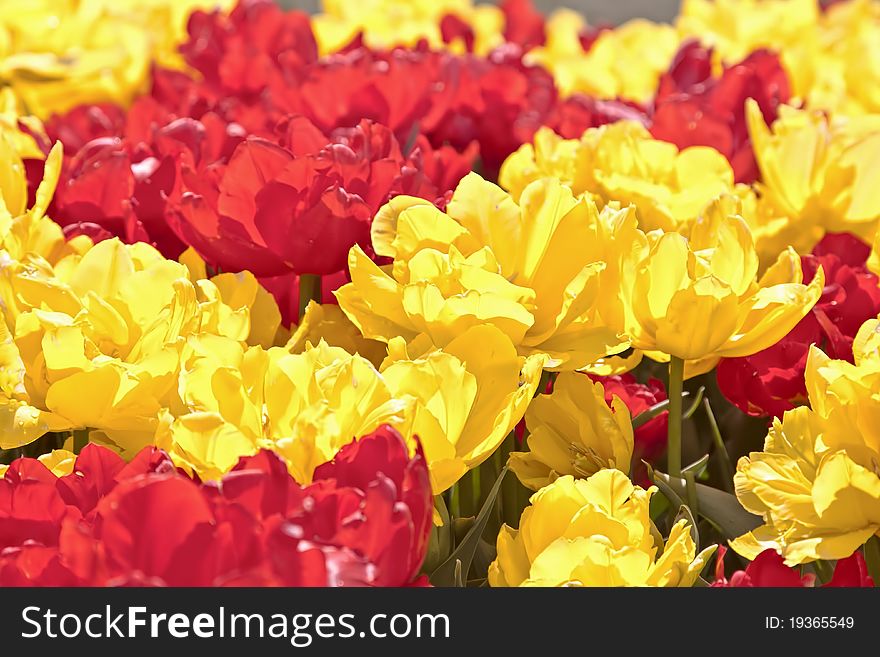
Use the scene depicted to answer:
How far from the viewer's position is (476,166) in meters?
1.38

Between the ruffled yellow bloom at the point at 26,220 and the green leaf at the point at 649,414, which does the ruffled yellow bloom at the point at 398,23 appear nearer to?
the ruffled yellow bloom at the point at 26,220

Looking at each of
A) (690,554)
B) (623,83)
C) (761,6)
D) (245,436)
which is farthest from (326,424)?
(761,6)

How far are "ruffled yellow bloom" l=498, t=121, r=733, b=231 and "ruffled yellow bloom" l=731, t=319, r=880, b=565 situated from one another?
33cm

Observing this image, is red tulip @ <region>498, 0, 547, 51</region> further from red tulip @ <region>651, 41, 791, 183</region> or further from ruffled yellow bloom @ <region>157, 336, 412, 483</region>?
ruffled yellow bloom @ <region>157, 336, 412, 483</region>

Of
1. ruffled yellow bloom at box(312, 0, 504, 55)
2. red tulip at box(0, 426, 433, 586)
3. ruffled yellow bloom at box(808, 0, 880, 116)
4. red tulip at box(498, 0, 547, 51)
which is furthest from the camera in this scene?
red tulip at box(498, 0, 547, 51)

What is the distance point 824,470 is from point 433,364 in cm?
21

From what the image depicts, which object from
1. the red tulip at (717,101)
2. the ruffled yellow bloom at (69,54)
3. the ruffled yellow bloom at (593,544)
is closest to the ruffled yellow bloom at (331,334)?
the ruffled yellow bloom at (593,544)

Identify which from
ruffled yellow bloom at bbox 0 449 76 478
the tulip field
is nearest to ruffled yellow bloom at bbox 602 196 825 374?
the tulip field

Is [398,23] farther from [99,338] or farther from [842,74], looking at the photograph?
[99,338]

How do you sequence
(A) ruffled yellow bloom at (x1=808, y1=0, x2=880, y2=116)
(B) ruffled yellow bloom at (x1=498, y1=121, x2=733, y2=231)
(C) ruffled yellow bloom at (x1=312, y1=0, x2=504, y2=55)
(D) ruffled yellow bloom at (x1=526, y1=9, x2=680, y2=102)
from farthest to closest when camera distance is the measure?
(C) ruffled yellow bloom at (x1=312, y1=0, x2=504, y2=55) < (D) ruffled yellow bloom at (x1=526, y1=9, x2=680, y2=102) < (A) ruffled yellow bloom at (x1=808, y1=0, x2=880, y2=116) < (B) ruffled yellow bloom at (x1=498, y1=121, x2=733, y2=231)

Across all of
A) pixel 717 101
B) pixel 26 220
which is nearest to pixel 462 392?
pixel 26 220

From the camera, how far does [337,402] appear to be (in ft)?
2.10

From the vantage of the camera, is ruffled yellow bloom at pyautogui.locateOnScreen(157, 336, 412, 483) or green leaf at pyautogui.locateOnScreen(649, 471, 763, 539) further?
green leaf at pyautogui.locateOnScreen(649, 471, 763, 539)

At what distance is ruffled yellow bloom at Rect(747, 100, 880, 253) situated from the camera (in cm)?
106
